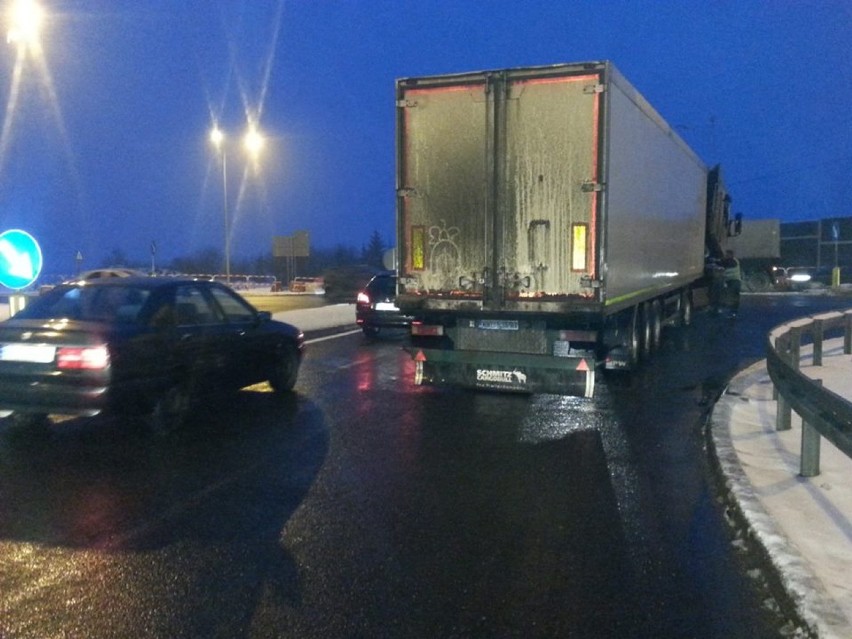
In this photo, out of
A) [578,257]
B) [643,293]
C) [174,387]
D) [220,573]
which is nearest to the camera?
[220,573]

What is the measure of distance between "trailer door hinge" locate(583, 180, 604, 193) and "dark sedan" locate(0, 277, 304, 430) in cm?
414

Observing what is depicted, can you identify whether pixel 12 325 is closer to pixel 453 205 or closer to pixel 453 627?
pixel 453 205

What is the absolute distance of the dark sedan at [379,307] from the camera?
60.4ft

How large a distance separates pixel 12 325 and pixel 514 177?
532 centimetres

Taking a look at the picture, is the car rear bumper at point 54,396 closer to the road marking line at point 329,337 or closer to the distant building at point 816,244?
the road marking line at point 329,337

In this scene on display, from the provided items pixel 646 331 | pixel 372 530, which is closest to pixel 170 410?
pixel 372 530

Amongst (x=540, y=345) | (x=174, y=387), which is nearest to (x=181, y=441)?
(x=174, y=387)

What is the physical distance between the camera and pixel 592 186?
29.9 ft

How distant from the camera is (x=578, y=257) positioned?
9273 mm

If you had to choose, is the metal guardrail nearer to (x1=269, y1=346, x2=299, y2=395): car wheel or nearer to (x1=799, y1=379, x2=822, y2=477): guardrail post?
(x1=799, y1=379, x2=822, y2=477): guardrail post

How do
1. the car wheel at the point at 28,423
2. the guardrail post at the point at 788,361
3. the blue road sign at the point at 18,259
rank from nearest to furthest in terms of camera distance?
the guardrail post at the point at 788,361, the car wheel at the point at 28,423, the blue road sign at the point at 18,259

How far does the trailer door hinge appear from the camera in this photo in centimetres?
909

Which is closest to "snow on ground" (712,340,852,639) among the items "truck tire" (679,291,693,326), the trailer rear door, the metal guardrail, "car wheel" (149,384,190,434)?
the metal guardrail

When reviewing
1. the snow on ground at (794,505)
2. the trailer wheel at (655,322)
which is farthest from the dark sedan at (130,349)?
the trailer wheel at (655,322)
